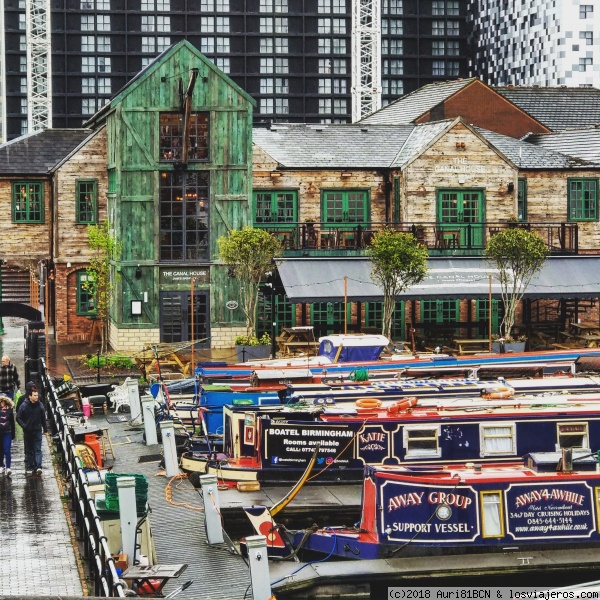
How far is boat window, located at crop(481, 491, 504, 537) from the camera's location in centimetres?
2644

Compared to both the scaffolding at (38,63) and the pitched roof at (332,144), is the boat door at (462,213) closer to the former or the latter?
the pitched roof at (332,144)

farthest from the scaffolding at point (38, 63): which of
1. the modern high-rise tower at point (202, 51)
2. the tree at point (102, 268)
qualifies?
the tree at point (102, 268)

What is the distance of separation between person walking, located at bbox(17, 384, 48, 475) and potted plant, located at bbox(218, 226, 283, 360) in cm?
1521

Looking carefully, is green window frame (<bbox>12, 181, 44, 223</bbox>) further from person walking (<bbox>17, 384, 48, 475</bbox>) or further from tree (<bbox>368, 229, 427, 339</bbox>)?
person walking (<bbox>17, 384, 48, 475</bbox>)

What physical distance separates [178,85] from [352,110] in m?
69.6

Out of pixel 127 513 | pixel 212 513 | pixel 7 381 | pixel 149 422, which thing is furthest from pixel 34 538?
pixel 7 381

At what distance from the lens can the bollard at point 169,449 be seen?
31281mm

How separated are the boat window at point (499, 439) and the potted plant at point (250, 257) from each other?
633 inches

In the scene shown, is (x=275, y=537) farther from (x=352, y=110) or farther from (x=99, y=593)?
(x=352, y=110)

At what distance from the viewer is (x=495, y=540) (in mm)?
26453

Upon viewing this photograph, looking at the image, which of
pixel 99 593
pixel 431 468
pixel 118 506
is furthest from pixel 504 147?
pixel 99 593

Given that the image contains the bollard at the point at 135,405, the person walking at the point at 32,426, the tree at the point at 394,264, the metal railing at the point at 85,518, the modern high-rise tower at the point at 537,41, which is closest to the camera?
the metal railing at the point at 85,518

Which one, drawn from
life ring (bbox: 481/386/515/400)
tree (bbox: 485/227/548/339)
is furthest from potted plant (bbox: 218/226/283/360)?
life ring (bbox: 481/386/515/400)

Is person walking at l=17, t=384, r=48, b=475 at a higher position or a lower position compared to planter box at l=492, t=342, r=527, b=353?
lower
